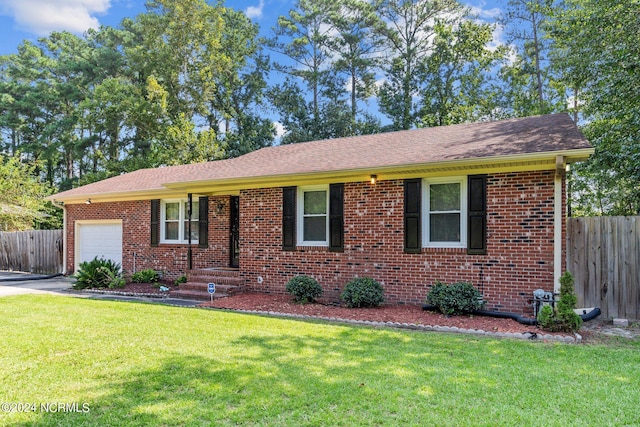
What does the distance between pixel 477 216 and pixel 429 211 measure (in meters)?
0.99

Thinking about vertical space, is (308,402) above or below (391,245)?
below

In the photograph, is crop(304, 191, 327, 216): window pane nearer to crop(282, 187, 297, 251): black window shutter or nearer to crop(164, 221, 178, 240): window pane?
crop(282, 187, 297, 251): black window shutter

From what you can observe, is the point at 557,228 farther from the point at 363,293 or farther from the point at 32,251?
the point at 32,251

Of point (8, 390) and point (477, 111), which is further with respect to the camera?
point (477, 111)

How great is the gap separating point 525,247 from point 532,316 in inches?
49.0

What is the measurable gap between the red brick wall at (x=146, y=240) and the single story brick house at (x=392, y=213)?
48 mm

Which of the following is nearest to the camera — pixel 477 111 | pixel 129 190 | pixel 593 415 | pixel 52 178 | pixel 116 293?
pixel 593 415

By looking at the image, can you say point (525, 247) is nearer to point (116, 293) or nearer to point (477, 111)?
point (116, 293)

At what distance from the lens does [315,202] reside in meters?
10.0

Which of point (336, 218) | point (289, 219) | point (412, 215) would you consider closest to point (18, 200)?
point (289, 219)

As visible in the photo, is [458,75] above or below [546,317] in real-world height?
above

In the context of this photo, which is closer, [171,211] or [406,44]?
[171,211]

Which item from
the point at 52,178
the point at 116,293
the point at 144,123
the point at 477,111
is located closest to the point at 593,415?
the point at 116,293

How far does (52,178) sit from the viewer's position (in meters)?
33.1
